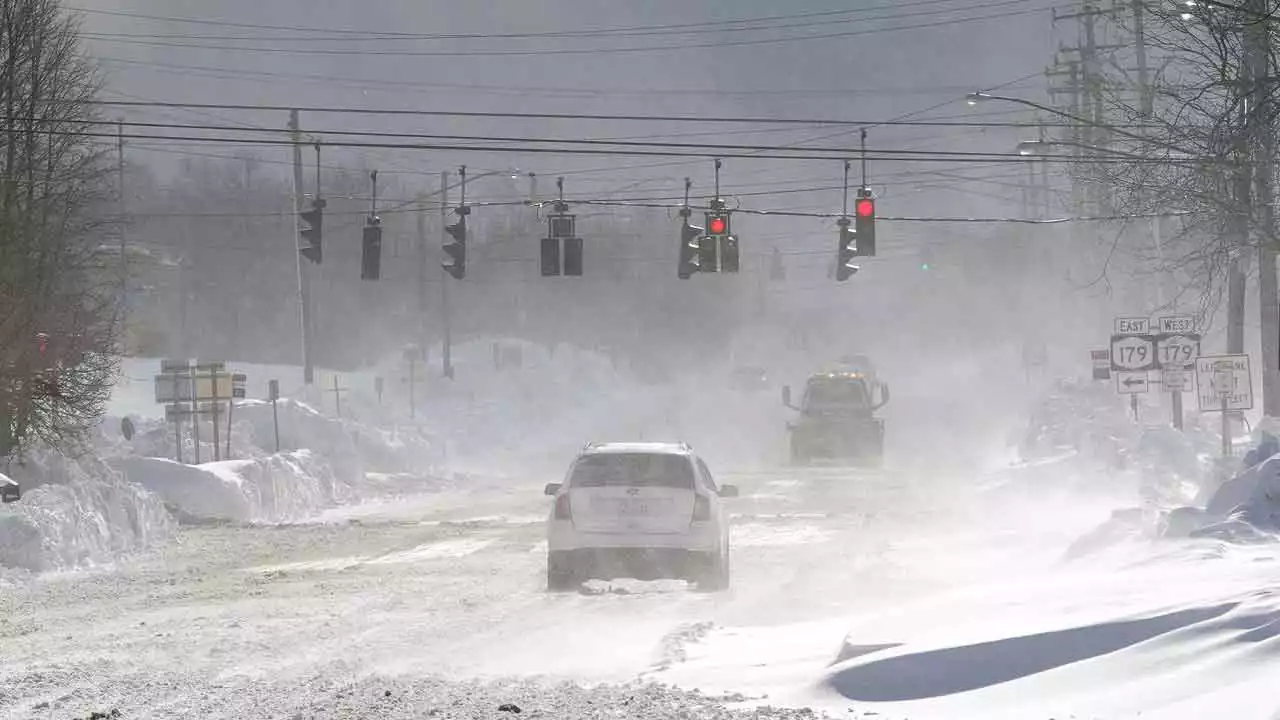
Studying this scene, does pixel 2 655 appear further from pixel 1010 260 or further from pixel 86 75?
pixel 1010 260

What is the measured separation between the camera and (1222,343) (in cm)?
9631

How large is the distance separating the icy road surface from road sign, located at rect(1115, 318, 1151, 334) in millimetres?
7697

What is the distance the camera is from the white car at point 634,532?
1655cm

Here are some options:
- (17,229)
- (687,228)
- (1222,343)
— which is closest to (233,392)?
(17,229)

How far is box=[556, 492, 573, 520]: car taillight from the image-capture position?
54.9 feet

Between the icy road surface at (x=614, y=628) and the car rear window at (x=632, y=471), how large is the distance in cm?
113

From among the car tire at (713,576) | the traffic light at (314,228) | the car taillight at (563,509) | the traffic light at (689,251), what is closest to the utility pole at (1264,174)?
the car tire at (713,576)

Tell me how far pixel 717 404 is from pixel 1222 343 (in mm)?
32304

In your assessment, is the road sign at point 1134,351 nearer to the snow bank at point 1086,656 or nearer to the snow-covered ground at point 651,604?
the snow-covered ground at point 651,604

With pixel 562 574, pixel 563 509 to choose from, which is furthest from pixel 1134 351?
pixel 562 574

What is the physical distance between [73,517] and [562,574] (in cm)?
851

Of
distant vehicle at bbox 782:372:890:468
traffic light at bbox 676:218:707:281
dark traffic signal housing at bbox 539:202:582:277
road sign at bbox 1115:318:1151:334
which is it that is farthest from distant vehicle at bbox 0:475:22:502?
distant vehicle at bbox 782:372:890:468

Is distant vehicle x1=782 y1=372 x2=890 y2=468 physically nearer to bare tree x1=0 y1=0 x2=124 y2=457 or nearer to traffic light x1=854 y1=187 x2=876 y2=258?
traffic light x1=854 y1=187 x2=876 y2=258

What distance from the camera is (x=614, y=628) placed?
14.1 metres
